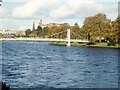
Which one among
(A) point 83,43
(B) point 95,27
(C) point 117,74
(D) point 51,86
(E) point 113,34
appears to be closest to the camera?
(D) point 51,86

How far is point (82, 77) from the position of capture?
4262 cm

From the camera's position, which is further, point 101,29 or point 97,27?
point 97,27

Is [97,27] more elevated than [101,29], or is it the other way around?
[97,27]

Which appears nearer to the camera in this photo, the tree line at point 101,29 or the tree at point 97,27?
the tree line at point 101,29

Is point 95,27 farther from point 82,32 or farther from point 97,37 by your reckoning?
point 82,32

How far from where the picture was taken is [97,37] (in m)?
127

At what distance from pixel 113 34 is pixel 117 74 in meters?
72.1

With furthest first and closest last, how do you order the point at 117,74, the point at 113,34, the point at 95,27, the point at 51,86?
the point at 95,27 < the point at 113,34 < the point at 117,74 < the point at 51,86

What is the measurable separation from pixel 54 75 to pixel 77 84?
7746 mm

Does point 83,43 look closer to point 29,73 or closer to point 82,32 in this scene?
point 82,32

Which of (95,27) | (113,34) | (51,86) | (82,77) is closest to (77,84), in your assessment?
(51,86)

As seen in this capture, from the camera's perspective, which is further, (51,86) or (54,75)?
(54,75)

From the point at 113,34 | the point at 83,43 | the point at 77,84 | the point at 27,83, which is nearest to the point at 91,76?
the point at 77,84

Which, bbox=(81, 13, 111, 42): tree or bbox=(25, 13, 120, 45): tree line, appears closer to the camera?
bbox=(25, 13, 120, 45): tree line
